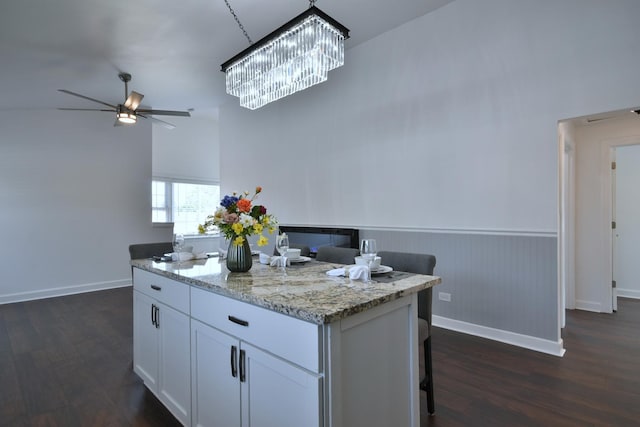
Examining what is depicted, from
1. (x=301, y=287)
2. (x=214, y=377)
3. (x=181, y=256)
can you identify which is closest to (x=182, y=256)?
(x=181, y=256)

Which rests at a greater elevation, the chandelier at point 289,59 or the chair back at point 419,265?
the chandelier at point 289,59

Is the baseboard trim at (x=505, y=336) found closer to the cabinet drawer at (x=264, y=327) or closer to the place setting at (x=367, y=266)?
the place setting at (x=367, y=266)

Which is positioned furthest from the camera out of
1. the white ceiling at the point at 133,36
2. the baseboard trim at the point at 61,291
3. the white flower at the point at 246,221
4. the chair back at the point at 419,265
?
the baseboard trim at the point at 61,291

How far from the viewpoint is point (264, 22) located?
3359mm

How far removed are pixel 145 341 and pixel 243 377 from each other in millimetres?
1234

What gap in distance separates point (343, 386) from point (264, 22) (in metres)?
3.45

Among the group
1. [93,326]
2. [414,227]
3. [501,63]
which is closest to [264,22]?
[501,63]

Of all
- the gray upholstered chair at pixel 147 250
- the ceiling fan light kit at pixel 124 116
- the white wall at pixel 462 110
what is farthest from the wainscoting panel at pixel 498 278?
the ceiling fan light kit at pixel 124 116

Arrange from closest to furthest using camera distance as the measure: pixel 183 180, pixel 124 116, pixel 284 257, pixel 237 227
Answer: pixel 237 227, pixel 284 257, pixel 124 116, pixel 183 180

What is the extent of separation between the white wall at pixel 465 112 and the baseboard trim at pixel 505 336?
0.34 feet

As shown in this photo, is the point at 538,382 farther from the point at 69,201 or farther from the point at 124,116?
the point at 69,201

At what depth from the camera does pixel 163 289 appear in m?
2.01

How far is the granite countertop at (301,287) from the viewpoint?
1.17m

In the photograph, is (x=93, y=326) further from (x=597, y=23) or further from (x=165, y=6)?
(x=597, y=23)
